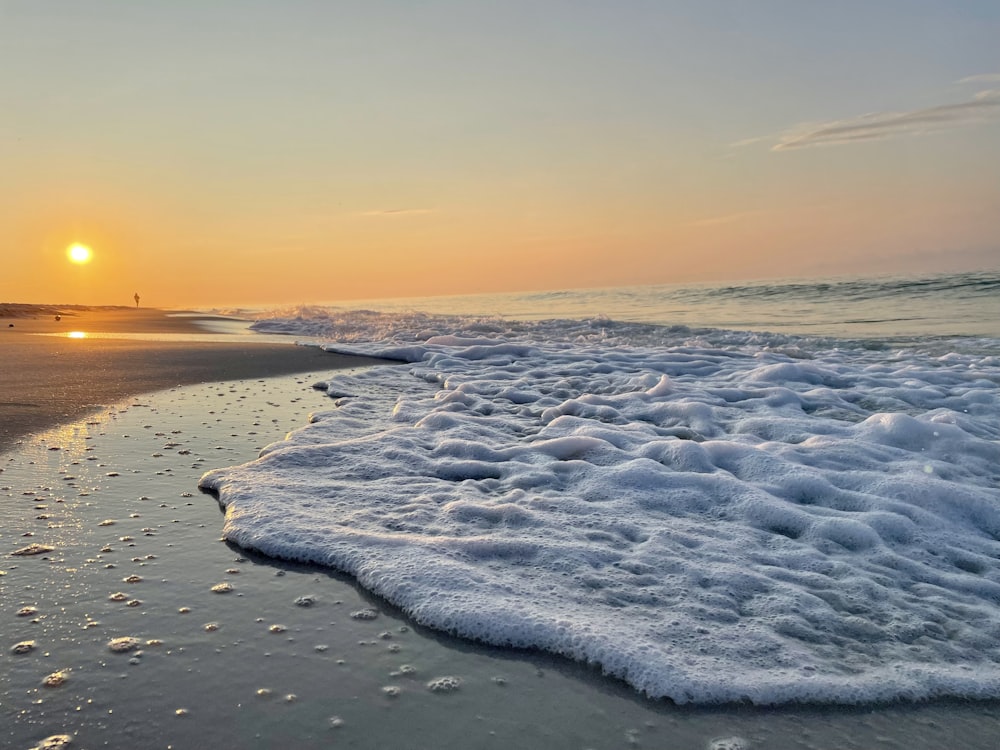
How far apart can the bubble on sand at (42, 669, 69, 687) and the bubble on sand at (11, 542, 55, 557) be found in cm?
98

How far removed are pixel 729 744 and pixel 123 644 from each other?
186 centimetres

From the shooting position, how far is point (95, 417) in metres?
5.28

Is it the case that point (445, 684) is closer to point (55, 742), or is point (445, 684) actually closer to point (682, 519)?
point (55, 742)

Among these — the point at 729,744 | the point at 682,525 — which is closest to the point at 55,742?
the point at 729,744

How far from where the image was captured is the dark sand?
5496 mm

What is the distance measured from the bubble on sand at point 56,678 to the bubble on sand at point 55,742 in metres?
0.25

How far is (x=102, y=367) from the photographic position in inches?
307

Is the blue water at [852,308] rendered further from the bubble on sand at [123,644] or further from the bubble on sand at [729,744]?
the bubble on sand at [123,644]

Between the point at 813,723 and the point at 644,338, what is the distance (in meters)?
10.6

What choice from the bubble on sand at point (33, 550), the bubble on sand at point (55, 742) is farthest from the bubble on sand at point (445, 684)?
the bubble on sand at point (33, 550)

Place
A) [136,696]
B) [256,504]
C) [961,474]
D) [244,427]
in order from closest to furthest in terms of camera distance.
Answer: [136,696], [256,504], [961,474], [244,427]

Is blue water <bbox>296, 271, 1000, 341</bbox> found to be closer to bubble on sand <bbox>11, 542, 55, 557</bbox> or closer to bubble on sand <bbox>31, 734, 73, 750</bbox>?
bubble on sand <bbox>11, 542, 55, 557</bbox>

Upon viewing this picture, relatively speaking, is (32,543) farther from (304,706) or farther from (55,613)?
(304,706)

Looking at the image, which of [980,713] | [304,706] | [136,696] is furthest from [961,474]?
[136,696]
